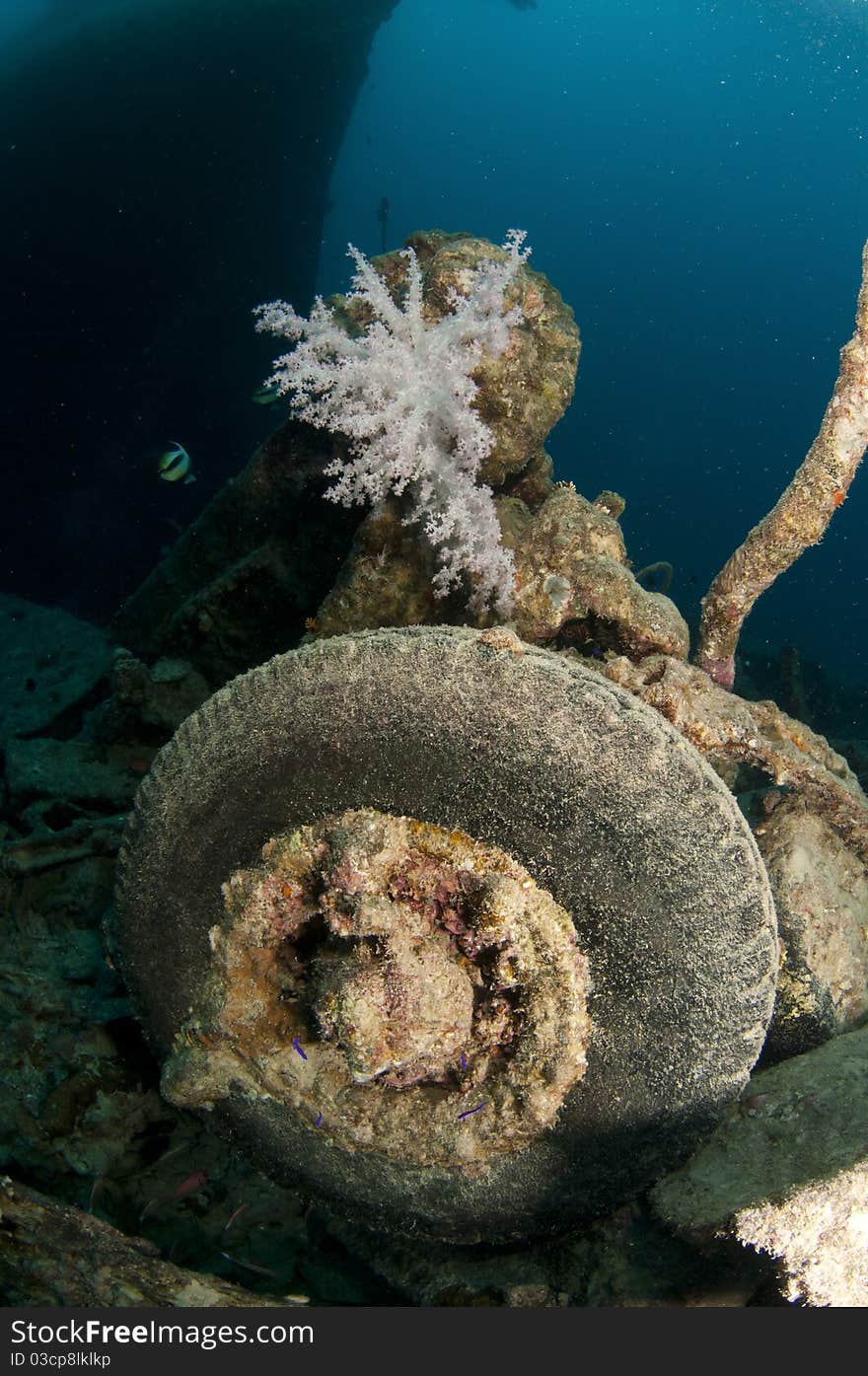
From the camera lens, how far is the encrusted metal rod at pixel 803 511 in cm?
355

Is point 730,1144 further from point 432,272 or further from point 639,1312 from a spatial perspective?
point 432,272

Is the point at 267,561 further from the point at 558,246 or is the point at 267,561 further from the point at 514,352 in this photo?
the point at 558,246

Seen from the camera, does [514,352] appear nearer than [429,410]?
No

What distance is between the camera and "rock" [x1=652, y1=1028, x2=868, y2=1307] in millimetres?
1716

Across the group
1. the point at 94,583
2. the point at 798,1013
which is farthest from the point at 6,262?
the point at 798,1013

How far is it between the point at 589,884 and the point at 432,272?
3.51m

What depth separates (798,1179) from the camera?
6.45ft

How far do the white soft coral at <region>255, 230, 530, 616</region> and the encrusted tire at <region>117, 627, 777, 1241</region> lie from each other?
1.08 m

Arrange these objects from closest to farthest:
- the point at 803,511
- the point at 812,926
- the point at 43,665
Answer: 1. the point at 812,926
2. the point at 803,511
3. the point at 43,665

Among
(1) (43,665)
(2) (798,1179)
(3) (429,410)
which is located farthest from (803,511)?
(1) (43,665)

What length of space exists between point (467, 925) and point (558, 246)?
119 metres

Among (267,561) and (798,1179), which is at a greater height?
(798,1179)

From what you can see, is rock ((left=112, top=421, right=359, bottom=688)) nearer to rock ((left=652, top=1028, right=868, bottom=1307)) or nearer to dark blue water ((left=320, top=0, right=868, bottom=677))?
rock ((left=652, top=1028, right=868, bottom=1307))

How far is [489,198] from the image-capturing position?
10250cm
